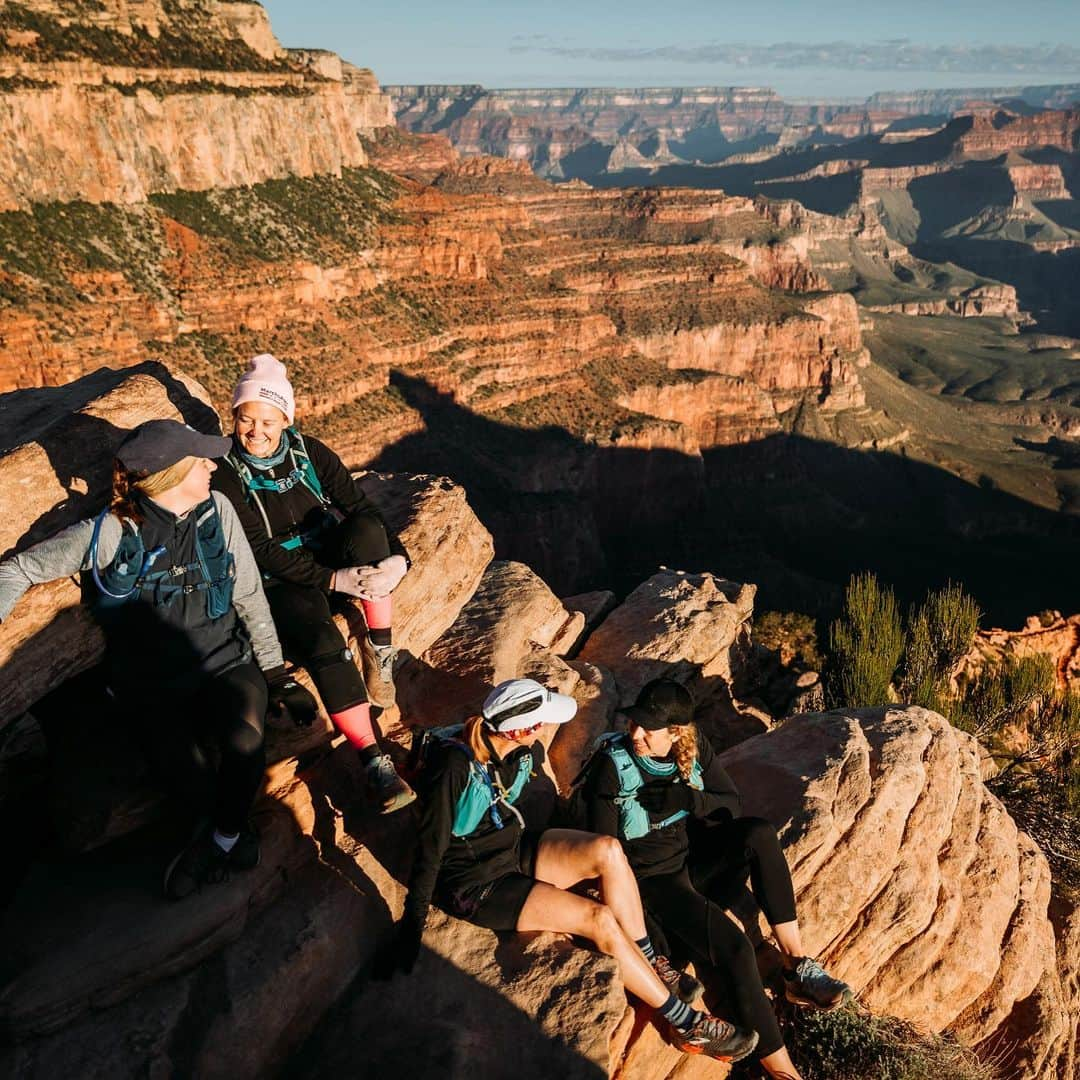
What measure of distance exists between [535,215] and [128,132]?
3327 inches

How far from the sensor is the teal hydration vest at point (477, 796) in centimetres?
850

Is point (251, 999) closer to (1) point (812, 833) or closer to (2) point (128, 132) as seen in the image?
(1) point (812, 833)

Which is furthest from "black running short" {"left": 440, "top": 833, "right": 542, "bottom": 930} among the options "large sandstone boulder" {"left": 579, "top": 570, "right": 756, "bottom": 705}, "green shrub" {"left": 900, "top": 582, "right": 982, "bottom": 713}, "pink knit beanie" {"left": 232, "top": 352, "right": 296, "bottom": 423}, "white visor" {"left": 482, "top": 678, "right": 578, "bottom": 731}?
"green shrub" {"left": 900, "top": 582, "right": 982, "bottom": 713}

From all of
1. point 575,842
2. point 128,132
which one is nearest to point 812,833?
point 575,842

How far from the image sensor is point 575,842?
28.7 feet

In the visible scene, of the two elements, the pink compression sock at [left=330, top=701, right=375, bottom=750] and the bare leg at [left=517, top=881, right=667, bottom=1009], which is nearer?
the bare leg at [left=517, top=881, right=667, bottom=1009]

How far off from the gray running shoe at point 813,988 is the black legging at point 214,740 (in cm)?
548

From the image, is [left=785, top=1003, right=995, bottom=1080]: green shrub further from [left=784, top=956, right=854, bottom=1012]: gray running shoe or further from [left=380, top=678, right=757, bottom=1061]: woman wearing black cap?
[left=380, top=678, right=757, bottom=1061]: woman wearing black cap

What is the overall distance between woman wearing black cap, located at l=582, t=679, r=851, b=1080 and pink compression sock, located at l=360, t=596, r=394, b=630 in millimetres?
2535

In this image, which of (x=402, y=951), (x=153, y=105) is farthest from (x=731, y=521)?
(x=402, y=951)

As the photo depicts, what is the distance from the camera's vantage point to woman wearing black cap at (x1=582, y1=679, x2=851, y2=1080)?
884 cm

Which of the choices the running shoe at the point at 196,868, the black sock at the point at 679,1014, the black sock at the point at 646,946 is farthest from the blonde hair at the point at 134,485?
the black sock at the point at 679,1014

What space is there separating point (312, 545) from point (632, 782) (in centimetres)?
390

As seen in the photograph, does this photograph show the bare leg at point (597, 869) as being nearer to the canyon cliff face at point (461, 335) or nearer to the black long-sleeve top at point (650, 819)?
the black long-sleeve top at point (650, 819)
